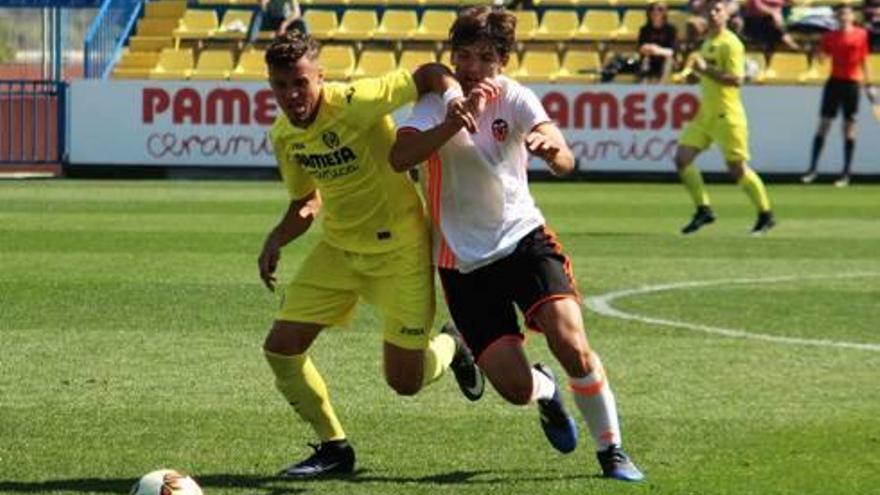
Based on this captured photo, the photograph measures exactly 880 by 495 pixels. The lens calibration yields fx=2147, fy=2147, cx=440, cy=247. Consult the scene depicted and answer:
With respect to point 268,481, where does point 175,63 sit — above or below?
below

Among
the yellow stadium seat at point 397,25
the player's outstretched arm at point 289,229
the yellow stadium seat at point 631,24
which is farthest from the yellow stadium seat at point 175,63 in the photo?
the player's outstretched arm at point 289,229

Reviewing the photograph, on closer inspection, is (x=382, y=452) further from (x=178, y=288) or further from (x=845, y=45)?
(x=845, y=45)

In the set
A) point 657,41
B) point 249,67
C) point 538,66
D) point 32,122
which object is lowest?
point 32,122

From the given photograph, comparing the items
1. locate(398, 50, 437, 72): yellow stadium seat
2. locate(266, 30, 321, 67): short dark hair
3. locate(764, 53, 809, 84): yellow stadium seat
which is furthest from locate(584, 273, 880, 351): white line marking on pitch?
locate(398, 50, 437, 72): yellow stadium seat

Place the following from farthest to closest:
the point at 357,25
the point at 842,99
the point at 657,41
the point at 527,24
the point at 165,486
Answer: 1. the point at 357,25
2. the point at 527,24
3. the point at 657,41
4. the point at 842,99
5. the point at 165,486

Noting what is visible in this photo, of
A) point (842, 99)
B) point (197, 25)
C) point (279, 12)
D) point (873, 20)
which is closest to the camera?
point (842, 99)

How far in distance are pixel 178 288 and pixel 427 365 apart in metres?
7.19

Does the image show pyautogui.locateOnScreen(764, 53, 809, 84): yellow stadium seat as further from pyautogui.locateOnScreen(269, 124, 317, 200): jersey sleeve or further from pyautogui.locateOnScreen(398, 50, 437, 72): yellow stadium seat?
pyautogui.locateOnScreen(269, 124, 317, 200): jersey sleeve

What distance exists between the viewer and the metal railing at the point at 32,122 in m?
33.4

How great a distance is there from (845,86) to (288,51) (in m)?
23.1

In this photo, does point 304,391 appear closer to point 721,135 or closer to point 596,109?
point 721,135

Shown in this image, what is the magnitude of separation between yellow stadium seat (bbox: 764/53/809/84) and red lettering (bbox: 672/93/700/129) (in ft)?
6.86

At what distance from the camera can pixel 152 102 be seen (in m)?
32.7

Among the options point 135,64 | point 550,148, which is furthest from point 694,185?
point 135,64
